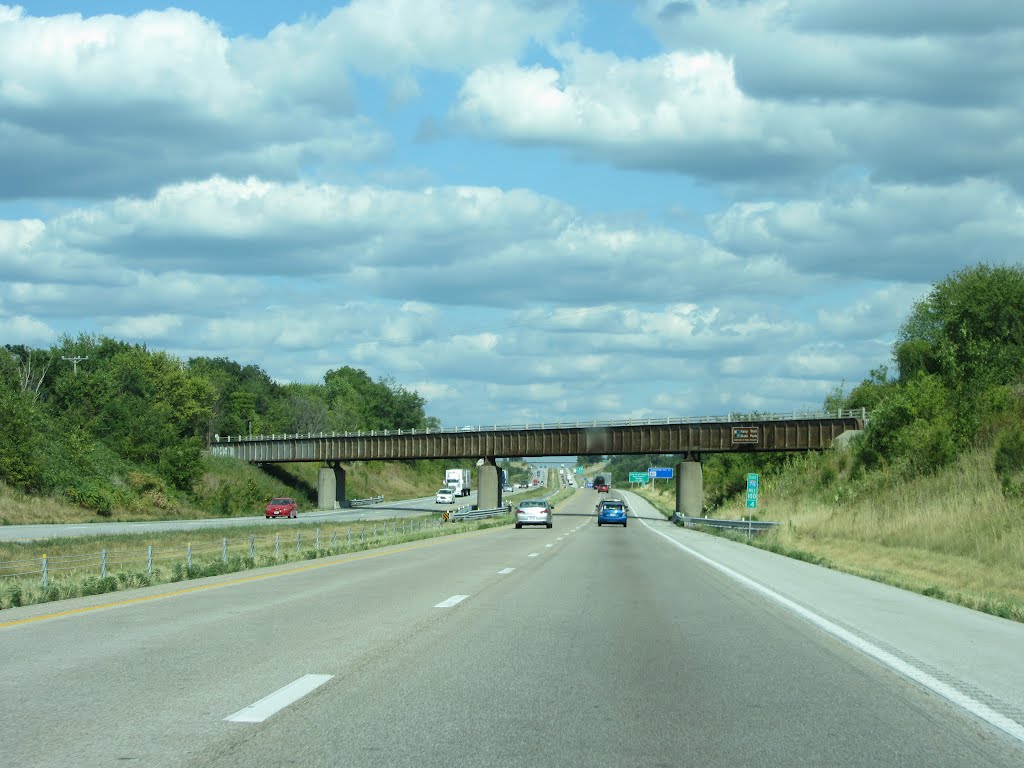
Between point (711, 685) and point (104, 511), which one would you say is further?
point (104, 511)

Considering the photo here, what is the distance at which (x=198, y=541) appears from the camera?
5034 cm

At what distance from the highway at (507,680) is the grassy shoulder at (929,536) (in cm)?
540

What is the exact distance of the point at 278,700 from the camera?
863 cm

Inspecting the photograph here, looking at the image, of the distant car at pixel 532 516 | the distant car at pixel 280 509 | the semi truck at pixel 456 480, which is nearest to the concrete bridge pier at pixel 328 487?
the distant car at pixel 280 509

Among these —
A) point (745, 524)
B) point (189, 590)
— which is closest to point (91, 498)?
point (745, 524)

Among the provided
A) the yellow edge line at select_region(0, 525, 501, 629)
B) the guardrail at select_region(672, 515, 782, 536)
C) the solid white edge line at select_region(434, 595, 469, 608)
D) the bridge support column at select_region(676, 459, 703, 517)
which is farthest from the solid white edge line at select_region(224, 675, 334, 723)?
the bridge support column at select_region(676, 459, 703, 517)

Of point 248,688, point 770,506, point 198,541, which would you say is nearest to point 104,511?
point 198,541

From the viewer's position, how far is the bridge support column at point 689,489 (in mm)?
90438

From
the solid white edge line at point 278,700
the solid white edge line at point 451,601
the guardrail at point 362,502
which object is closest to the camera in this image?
the solid white edge line at point 278,700

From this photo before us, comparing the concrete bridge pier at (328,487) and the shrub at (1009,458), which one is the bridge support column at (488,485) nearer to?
the concrete bridge pier at (328,487)

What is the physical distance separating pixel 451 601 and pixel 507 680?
24.5 feet

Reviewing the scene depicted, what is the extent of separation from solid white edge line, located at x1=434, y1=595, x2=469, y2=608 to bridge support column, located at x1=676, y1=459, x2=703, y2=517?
242 feet

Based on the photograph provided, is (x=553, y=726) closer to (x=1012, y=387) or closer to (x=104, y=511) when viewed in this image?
(x=1012, y=387)

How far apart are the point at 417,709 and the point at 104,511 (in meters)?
77.1
